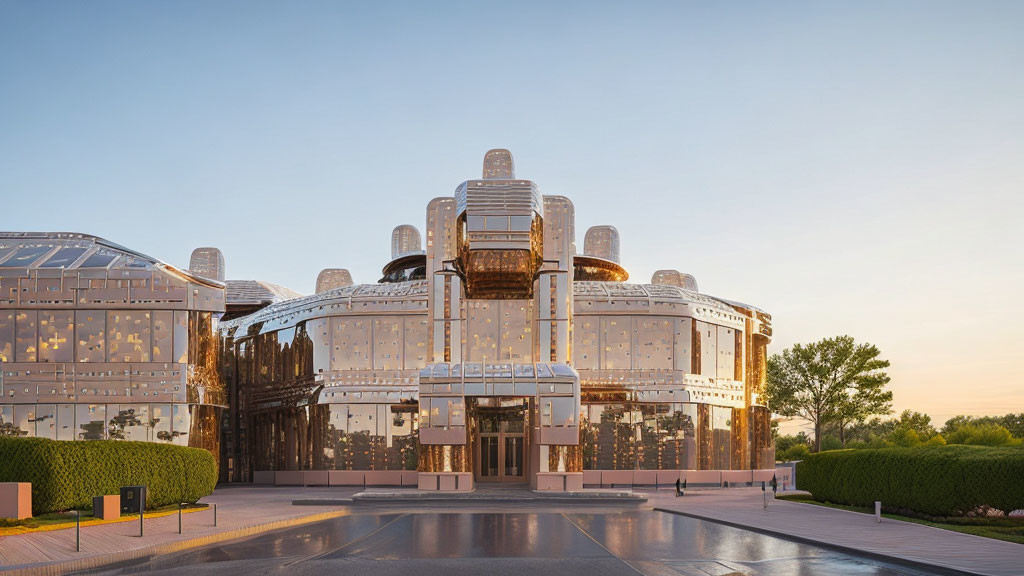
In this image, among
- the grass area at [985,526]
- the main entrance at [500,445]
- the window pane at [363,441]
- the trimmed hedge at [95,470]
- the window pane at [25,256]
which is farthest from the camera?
the window pane at [363,441]

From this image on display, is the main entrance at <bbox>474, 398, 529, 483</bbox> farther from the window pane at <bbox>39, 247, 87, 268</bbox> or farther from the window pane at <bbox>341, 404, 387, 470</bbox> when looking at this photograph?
the window pane at <bbox>39, 247, 87, 268</bbox>

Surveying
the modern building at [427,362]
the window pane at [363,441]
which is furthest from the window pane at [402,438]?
the window pane at [363,441]

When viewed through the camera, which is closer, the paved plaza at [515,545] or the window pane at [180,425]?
the paved plaza at [515,545]

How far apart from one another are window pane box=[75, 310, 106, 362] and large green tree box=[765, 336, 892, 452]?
44.4 m

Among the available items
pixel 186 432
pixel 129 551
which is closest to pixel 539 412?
pixel 186 432

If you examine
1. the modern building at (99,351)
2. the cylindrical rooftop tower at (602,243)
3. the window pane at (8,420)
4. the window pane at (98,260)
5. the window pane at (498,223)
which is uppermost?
the cylindrical rooftop tower at (602,243)

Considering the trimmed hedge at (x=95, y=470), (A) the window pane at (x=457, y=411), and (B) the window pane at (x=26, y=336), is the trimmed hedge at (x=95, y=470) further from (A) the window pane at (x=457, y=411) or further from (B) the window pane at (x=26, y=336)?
(B) the window pane at (x=26, y=336)

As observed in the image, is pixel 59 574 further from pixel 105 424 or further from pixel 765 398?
pixel 765 398

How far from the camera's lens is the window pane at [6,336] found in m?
37.6

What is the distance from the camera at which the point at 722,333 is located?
46.9m

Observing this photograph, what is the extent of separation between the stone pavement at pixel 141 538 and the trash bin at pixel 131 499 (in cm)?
58

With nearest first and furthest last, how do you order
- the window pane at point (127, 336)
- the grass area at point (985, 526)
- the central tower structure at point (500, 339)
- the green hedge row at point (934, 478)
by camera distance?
the grass area at point (985, 526)
the green hedge row at point (934, 478)
the central tower structure at point (500, 339)
the window pane at point (127, 336)

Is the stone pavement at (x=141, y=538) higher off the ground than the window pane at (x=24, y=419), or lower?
lower

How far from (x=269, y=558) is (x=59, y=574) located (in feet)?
11.8
